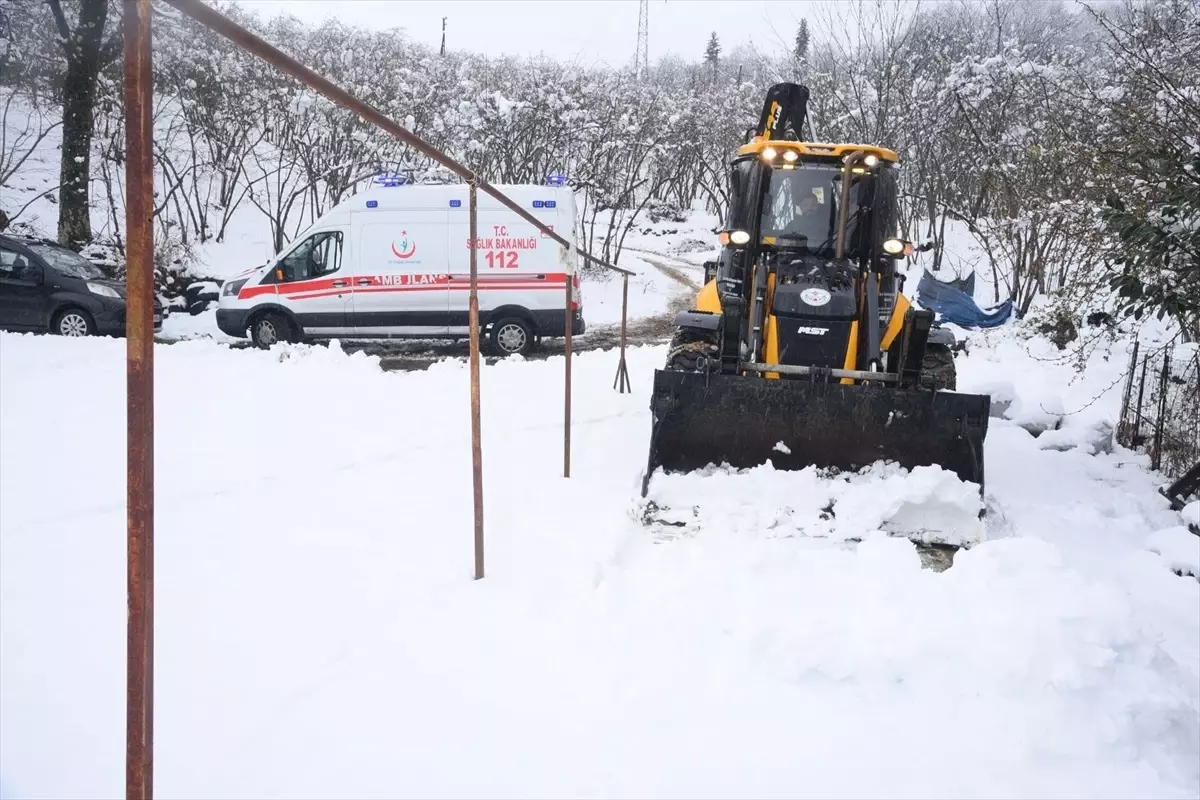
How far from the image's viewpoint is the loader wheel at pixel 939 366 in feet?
19.5

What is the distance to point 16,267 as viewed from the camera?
1205cm

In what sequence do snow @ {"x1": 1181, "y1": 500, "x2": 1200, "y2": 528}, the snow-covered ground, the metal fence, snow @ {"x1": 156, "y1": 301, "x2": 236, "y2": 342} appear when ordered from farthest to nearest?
snow @ {"x1": 156, "y1": 301, "x2": 236, "y2": 342}
the metal fence
snow @ {"x1": 1181, "y1": 500, "x2": 1200, "y2": 528}
the snow-covered ground

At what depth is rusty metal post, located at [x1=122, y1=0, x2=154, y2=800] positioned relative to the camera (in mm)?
1397

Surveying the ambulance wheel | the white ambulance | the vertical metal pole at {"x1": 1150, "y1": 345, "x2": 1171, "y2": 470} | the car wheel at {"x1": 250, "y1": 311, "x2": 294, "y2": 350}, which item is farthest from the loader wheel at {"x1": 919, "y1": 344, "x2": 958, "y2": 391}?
the car wheel at {"x1": 250, "y1": 311, "x2": 294, "y2": 350}

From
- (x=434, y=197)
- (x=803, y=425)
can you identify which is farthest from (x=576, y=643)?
(x=434, y=197)

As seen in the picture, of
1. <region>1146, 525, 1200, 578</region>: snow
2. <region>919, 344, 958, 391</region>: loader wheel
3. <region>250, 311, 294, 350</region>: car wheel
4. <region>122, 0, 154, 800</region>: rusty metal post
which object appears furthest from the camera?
<region>250, 311, 294, 350</region>: car wheel

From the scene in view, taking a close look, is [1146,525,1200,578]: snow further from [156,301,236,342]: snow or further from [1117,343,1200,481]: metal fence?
[156,301,236,342]: snow

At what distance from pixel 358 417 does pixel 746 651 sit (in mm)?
5276

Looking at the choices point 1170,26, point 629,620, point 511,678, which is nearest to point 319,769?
point 511,678

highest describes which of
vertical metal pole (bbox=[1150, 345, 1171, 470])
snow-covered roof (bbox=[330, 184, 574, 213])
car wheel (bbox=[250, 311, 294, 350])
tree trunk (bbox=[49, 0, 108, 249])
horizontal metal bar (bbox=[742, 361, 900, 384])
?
tree trunk (bbox=[49, 0, 108, 249])

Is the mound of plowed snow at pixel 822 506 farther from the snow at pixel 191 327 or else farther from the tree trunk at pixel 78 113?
the tree trunk at pixel 78 113

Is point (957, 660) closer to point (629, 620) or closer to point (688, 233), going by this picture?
point (629, 620)

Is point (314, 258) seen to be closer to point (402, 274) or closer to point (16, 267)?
point (402, 274)

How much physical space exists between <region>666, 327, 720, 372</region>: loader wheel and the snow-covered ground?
1067 millimetres
